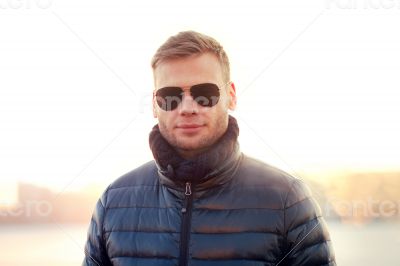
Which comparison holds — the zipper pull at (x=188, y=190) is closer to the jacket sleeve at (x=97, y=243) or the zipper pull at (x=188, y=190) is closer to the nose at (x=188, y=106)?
the nose at (x=188, y=106)

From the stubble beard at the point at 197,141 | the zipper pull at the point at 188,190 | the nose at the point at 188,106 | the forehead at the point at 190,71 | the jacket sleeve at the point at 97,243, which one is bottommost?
the jacket sleeve at the point at 97,243

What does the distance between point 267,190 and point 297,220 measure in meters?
0.18

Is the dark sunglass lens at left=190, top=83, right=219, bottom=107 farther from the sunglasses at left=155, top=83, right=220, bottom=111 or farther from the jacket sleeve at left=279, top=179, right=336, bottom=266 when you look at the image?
the jacket sleeve at left=279, top=179, right=336, bottom=266

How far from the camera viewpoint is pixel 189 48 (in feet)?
6.96

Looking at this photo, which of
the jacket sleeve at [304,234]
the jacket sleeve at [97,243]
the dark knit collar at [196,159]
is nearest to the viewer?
the jacket sleeve at [304,234]

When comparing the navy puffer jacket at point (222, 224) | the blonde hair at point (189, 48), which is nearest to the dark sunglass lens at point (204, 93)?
the blonde hair at point (189, 48)

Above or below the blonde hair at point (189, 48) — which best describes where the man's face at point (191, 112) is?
below

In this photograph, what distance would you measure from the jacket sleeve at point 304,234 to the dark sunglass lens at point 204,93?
0.51m

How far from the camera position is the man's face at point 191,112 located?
2.10m

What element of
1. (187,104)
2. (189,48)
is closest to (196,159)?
(187,104)

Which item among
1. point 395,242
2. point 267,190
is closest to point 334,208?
point 267,190

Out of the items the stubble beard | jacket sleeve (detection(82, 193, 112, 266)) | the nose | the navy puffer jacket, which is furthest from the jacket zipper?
jacket sleeve (detection(82, 193, 112, 266))

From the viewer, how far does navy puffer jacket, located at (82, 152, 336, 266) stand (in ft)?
6.38

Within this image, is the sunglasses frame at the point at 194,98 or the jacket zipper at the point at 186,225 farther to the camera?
the sunglasses frame at the point at 194,98
